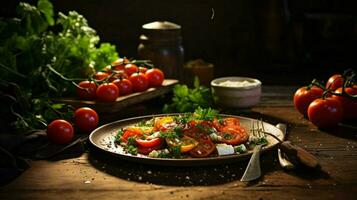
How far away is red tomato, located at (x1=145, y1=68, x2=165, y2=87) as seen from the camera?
338 centimetres

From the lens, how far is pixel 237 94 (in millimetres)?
3160

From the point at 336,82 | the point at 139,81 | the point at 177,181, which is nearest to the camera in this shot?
the point at 177,181

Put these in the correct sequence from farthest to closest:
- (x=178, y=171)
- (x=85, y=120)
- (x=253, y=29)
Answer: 1. (x=253, y=29)
2. (x=85, y=120)
3. (x=178, y=171)

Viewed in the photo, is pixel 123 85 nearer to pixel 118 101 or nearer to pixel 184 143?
pixel 118 101

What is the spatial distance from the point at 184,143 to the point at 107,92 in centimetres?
88

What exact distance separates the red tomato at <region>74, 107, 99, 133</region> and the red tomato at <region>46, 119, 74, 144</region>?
0.63 feet

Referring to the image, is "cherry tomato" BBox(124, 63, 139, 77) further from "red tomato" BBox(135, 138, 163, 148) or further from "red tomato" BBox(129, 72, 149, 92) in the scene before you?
"red tomato" BBox(135, 138, 163, 148)

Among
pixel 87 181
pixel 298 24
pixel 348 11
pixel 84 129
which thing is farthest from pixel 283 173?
pixel 348 11

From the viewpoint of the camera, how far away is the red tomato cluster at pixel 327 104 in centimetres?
281

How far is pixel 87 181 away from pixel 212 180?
48 centimetres

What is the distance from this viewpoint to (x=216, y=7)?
5.98m

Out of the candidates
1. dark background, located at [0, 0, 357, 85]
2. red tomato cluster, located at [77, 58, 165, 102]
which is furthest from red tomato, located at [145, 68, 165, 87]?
dark background, located at [0, 0, 357, 85]

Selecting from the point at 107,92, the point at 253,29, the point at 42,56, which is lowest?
the point at 253,29

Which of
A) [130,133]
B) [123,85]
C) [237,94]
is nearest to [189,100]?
[237,94]
